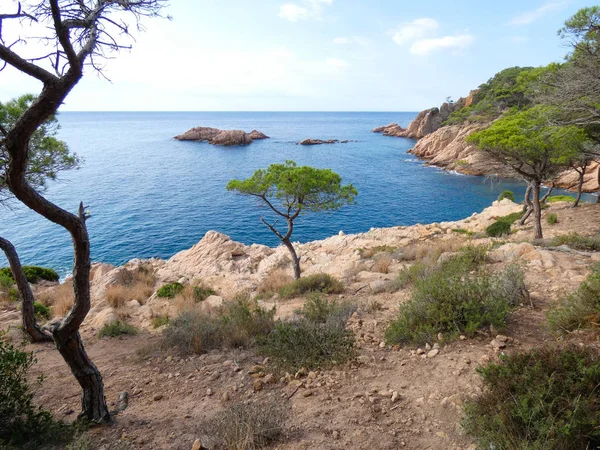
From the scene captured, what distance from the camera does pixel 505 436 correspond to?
3064 millimetres

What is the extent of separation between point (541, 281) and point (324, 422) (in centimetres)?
675

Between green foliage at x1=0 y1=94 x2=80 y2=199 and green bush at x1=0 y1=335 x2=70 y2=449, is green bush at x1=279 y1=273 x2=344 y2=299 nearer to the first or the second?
green bush at x1=0 y1=335 x2=70 y2=449

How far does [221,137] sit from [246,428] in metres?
94.5

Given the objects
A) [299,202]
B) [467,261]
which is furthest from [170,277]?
[467,261]

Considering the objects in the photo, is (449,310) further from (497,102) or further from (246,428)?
(497,102)

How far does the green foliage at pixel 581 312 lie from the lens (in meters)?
4.94

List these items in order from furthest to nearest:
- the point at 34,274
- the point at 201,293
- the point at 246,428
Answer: the point at 34,274, the point at 201,293, the point at 246,428

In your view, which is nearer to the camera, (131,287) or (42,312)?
(42,312)

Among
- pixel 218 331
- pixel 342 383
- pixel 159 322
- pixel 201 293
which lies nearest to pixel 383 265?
pixel 201 293

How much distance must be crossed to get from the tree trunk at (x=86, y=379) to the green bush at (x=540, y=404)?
483 cm

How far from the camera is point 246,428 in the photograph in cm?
381

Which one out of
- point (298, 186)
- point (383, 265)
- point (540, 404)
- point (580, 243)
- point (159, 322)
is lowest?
point (159, 322)

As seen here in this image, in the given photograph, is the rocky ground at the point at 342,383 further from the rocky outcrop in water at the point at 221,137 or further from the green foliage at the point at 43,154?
the rocky outcrop in water at the point at 221,137

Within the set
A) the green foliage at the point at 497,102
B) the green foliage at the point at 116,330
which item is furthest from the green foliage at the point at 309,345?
the green foliage at the point at 497,102
